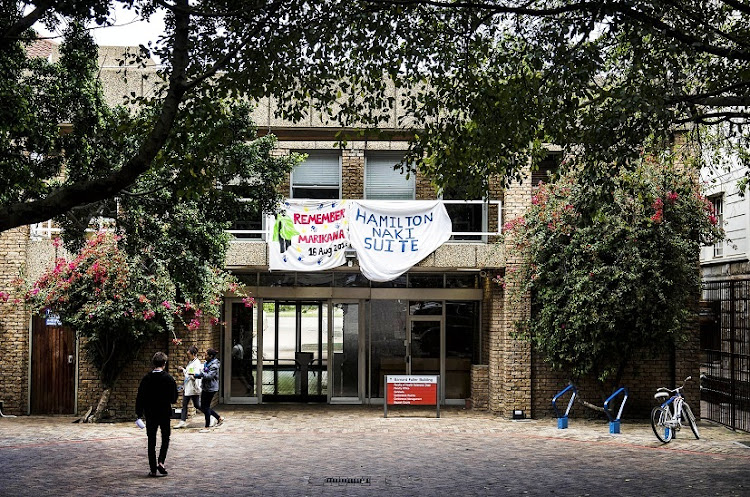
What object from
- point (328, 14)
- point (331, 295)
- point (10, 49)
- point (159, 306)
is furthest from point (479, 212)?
point (10, 49)

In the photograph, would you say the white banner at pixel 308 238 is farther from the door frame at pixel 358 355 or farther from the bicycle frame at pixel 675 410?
the bicycle frame at pixel 675 410

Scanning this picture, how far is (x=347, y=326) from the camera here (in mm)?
21656


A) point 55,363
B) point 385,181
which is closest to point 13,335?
point 55,363

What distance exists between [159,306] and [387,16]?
29.1 ft

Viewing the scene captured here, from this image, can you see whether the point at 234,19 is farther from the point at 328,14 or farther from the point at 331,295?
the point at 331,295

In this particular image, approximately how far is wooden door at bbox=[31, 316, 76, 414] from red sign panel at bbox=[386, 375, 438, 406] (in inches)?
288

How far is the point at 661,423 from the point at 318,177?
9489 mm

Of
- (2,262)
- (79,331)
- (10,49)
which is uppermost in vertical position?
(10,49)

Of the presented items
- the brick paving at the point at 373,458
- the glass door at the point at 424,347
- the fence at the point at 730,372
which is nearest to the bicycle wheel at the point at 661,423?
the brick paving at the point at 373,458

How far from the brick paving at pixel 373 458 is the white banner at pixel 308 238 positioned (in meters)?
3.44

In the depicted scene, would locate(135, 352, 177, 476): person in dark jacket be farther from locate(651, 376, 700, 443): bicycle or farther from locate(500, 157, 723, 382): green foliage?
locate(500, 157, 723, 382): green foliage

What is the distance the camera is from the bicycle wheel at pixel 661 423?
15.6 meters

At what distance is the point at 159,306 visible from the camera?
17547 mm

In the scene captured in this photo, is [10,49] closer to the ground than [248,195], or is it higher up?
higher up
